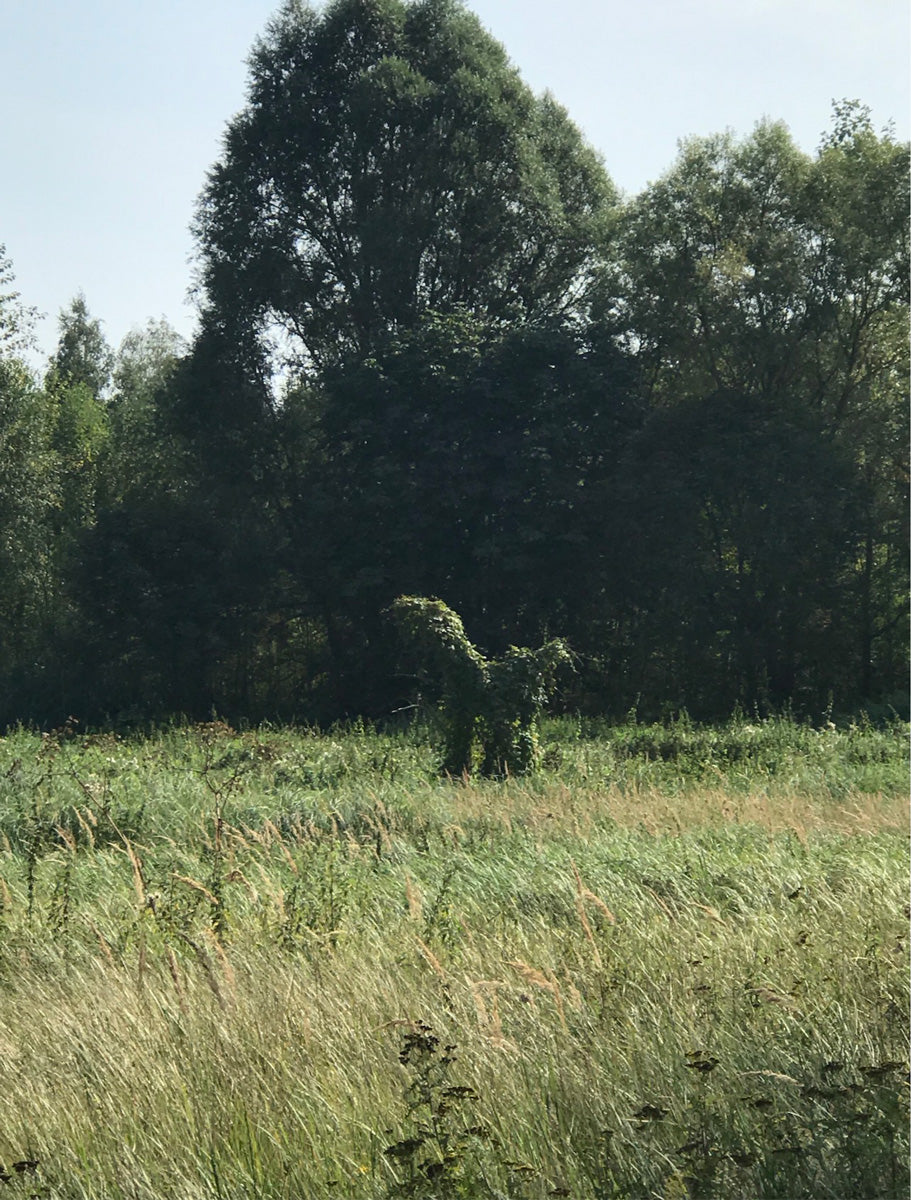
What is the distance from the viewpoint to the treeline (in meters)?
24.0

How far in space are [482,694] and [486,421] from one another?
42.1 feet

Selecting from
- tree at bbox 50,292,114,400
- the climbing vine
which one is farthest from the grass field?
tree at bbox 50,292,114,400

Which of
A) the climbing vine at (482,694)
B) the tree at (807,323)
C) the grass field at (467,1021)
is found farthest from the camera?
the tree at (807,323)

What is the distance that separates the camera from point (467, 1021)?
4082 millimetres

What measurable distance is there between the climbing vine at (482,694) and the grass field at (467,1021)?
18.0ft

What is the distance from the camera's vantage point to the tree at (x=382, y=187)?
93.0 ft

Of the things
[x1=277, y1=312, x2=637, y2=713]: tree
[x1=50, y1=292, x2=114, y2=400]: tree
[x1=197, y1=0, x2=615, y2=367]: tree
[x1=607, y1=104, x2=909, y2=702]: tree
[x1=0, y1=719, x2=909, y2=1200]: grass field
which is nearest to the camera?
[x1=0, y1=719, x2=909, y2=1200]: grass field

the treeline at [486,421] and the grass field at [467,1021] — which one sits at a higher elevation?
the treeline at [486,421]

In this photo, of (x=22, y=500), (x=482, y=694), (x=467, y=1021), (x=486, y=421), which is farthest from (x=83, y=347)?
(x=467, y=1021)

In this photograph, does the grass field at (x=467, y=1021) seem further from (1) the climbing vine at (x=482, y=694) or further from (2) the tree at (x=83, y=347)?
(2) the tree at (x=83, y=347)

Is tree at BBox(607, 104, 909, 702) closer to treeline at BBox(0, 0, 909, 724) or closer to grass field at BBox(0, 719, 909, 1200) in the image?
treeline at BBox(0, 0, 909, 724)

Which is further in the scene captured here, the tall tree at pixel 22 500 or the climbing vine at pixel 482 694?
the tall tree at pixel 22 500

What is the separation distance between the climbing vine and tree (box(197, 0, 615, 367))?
1524cm

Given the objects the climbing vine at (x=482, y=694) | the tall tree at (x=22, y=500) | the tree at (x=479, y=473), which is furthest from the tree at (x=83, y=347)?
the climbing vine at (x=482, y=694)
